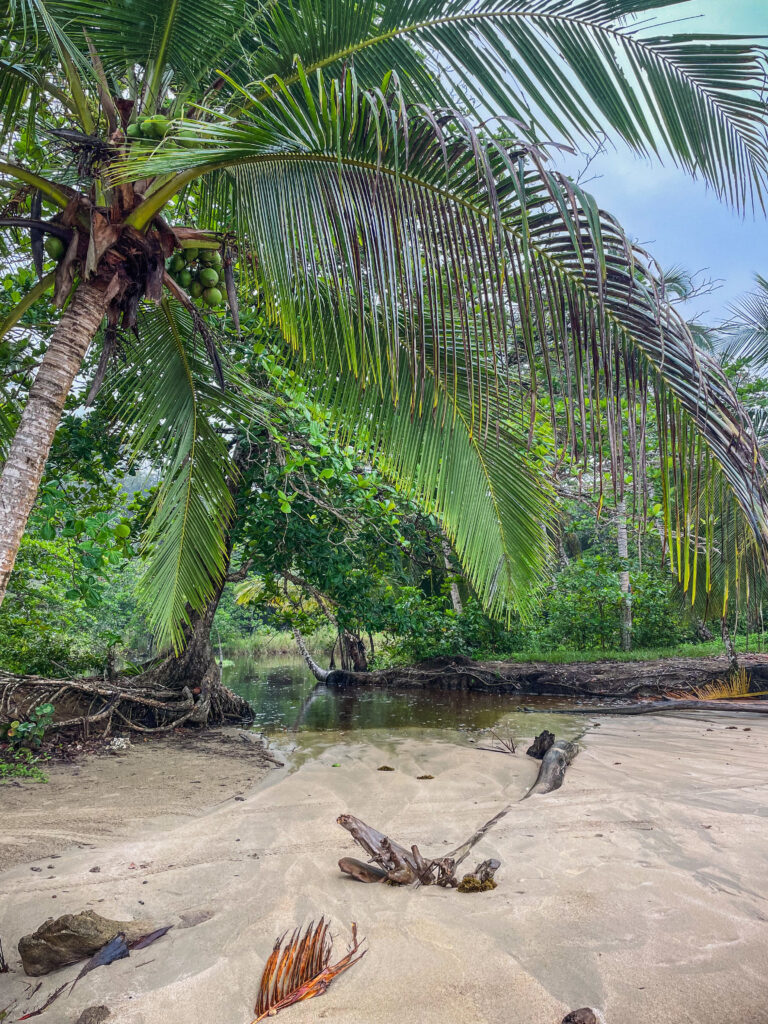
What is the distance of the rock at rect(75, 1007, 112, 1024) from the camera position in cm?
151

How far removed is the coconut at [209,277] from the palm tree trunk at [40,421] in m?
0.54

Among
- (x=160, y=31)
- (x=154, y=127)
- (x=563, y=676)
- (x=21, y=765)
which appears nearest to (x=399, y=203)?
(x=154, y=127)

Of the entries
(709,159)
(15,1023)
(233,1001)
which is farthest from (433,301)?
(15,1023)

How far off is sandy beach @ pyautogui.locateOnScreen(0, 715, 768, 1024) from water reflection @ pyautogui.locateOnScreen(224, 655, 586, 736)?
3.39 m

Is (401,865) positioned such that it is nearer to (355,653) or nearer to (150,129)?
(150,129)

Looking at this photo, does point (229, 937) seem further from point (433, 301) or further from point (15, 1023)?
point (433, 301)

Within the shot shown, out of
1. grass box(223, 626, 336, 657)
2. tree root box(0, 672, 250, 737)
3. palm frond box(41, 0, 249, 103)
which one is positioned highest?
palm frond box(41, 0, 249, 103)

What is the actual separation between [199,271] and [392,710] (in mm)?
7691

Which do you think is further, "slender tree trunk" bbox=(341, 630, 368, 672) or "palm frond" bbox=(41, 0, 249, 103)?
"slender tree trunk" bbox=(341, 630, 368, 672)

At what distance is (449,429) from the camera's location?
315cm

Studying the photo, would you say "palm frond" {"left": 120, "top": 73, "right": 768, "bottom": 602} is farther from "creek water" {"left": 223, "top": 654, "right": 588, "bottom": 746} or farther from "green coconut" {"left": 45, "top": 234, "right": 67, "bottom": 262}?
"creek water" {"left": 223, "top": 654, "right": 588, "bottom": 746}

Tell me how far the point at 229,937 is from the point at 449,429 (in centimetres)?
238

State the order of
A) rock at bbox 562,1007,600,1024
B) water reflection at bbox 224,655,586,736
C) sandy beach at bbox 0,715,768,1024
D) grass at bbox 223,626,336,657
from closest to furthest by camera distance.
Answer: rock at bbox 562,1007,600,1024 < sandy beach at bbox 0,715,768,1024 < water reflection at bbox 224,655,586,736 < grass at bbox 223,626,336,657

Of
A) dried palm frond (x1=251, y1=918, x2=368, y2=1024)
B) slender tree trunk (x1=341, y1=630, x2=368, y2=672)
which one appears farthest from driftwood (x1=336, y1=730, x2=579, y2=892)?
slender tree trunk (x1=341, y1=630, x2=368, y2=672)
